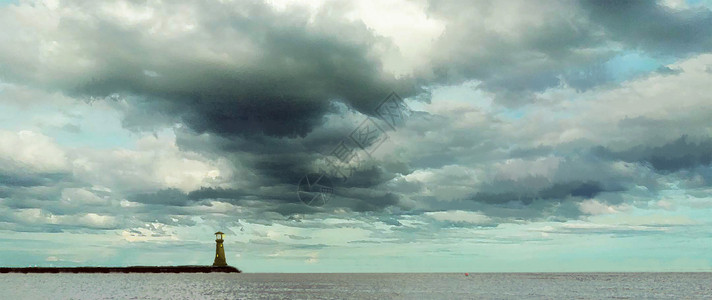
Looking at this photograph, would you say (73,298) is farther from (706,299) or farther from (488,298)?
(706,299)

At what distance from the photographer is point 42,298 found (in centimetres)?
10088

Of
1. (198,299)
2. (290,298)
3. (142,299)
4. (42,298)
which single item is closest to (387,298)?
(290,298)

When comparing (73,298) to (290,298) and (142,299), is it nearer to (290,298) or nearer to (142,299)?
(142,299)

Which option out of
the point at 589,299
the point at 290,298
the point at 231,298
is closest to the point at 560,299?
the point at 589,299

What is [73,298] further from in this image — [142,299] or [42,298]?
[142,299]

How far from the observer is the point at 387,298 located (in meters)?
104

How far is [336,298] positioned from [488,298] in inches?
1084

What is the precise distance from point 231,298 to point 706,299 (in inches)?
3345

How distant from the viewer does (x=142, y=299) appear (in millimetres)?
97812

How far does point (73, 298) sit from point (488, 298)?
2915 inches

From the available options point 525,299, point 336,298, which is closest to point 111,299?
point 336,298

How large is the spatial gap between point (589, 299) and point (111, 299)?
85.3 metres

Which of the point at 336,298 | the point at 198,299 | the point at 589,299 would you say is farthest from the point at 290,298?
the point at 589,299

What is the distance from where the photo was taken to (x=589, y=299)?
332 ft
